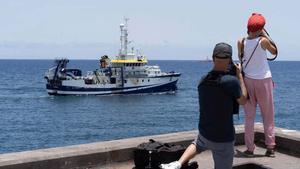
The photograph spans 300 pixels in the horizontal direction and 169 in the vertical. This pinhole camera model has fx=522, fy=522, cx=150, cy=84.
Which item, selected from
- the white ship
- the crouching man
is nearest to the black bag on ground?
the crouching man

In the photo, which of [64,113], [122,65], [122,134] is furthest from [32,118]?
[122,65]

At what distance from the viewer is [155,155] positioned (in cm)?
551

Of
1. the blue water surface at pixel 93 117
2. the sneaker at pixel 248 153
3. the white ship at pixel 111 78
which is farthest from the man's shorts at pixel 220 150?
the white ship at pixel 111 78

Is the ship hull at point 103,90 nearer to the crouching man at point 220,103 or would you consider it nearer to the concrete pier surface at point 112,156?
the concrete pier surface at point 112,156

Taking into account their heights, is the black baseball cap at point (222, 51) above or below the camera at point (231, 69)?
above

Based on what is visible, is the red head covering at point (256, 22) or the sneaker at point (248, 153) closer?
the red head covering at point (256, 22)

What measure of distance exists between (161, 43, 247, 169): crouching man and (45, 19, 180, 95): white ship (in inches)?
2666

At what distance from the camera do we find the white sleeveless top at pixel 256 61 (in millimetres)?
6152

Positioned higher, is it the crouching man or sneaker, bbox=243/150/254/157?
the crouching man

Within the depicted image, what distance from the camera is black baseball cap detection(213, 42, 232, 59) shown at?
458cm

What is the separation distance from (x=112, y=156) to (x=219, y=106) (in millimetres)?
2064

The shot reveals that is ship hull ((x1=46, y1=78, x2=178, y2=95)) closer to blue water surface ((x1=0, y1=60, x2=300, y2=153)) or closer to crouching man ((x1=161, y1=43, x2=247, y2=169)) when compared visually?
blue water surface ((x1=0, y1=60, x2=300, y2=153))

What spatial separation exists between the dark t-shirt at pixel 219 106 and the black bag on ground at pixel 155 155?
0.90 metres

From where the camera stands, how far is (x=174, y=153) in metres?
5.57
